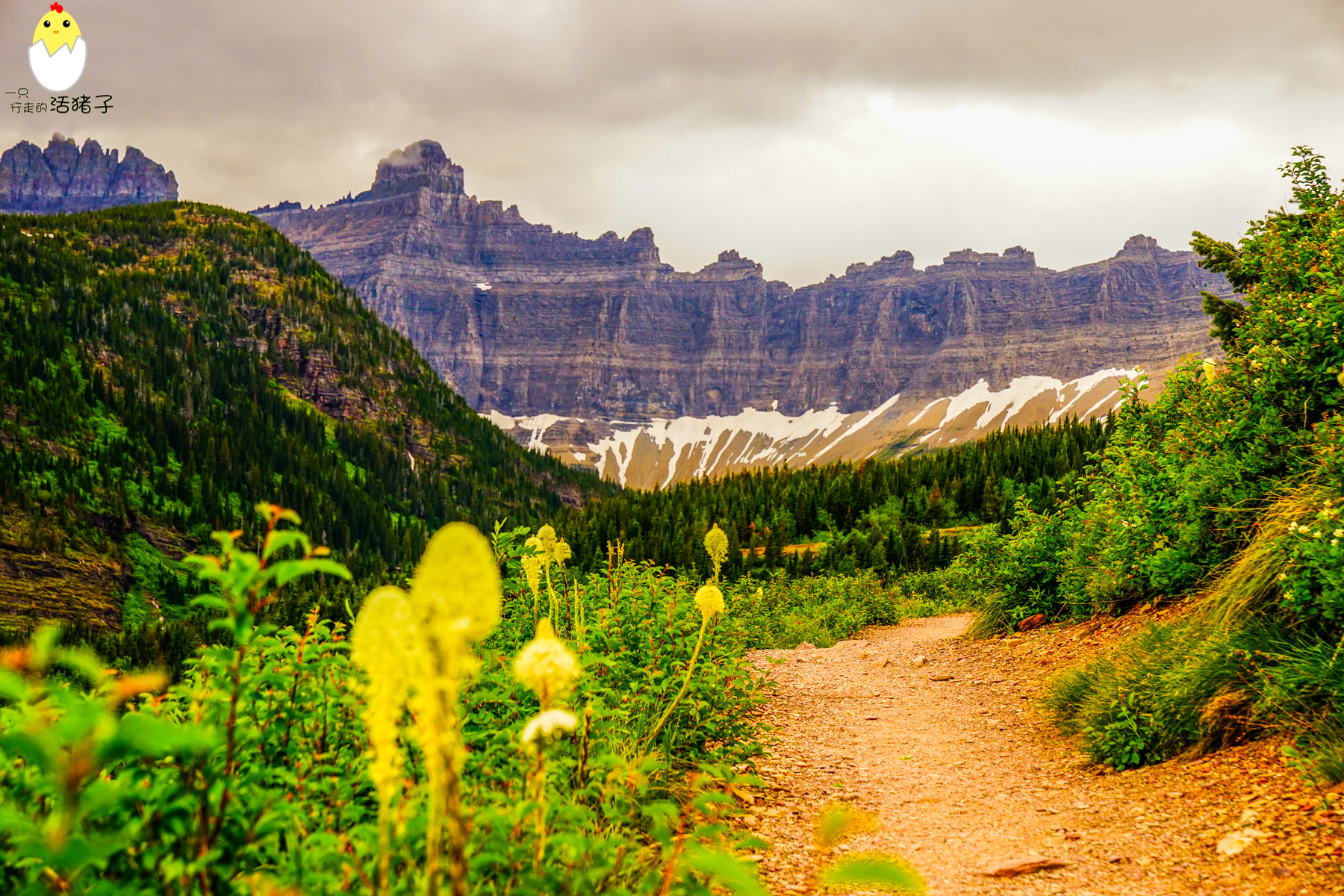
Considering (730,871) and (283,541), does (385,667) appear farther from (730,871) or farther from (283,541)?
(730,871)

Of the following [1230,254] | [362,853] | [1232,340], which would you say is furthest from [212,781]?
[1230,254]

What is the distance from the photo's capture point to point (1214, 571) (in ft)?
27.3

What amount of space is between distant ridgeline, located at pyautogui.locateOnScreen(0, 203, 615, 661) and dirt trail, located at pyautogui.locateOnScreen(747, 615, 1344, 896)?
62610 mm

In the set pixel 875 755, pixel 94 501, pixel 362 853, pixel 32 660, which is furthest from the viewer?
pixel 94 501

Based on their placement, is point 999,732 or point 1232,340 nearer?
point 999,732

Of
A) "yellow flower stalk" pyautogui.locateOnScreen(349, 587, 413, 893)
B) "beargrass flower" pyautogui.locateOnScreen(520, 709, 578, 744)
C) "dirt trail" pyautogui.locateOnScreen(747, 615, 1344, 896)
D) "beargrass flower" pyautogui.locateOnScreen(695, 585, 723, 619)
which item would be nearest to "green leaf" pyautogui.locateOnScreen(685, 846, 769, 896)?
"beargrass flower" pyautogui.locateOnScreen(520, 709, 578, 744)

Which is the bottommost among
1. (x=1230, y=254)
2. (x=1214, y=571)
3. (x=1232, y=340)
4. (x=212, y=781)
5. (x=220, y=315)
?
(x=1214, y=571)

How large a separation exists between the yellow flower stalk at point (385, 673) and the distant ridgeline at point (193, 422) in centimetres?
6793

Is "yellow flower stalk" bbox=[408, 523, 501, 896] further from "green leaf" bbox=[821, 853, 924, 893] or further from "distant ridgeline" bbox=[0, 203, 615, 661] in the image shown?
"distant ridgeline" bbox=[0, 203, 615, 661]

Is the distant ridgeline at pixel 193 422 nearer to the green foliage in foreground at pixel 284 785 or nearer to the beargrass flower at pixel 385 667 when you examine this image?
the green foliage in foreground at pixel 284 785

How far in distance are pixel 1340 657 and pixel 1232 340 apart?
360 inches

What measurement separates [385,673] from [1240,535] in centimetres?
903

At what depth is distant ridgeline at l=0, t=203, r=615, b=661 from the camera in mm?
93188

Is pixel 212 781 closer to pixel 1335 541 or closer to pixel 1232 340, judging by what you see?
pixel 1335 541
